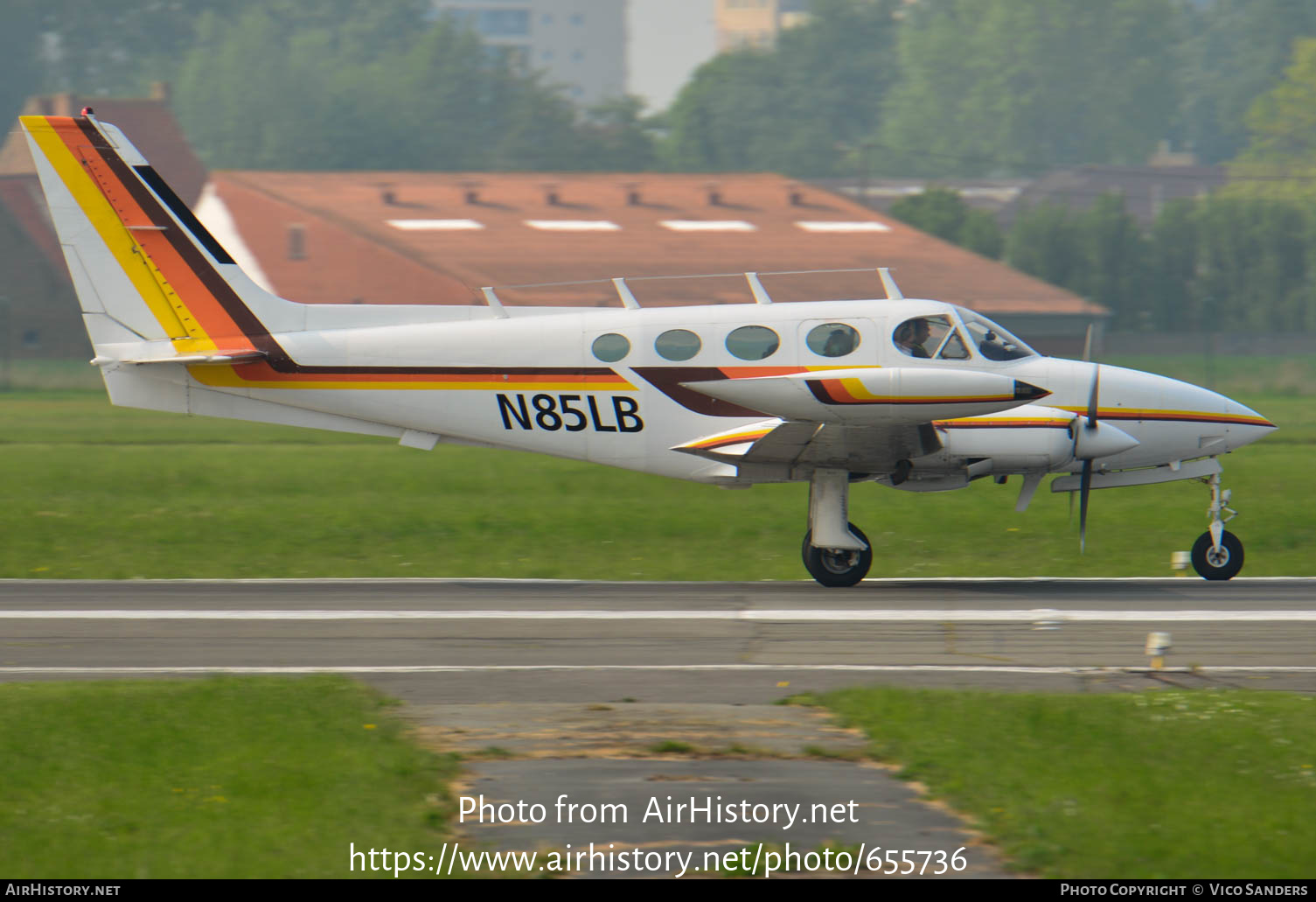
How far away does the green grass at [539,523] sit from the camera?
760 inches

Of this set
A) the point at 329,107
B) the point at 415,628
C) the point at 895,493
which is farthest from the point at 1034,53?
the point at 415,628

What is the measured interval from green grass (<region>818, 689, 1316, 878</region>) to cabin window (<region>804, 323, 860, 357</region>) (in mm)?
5937

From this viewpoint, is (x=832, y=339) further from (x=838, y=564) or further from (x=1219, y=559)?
(x=1219, y=559)

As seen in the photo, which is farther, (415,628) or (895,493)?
(895,493)

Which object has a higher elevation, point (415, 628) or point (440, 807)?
point (440, 807)

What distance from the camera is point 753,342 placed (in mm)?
16609

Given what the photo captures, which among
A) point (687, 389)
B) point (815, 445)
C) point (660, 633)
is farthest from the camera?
point (687, 389)

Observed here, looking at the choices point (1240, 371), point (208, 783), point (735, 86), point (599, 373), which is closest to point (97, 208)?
point (599, 373)

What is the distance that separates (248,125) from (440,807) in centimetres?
10586

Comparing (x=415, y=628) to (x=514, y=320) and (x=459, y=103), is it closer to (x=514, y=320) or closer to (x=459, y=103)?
(x=514, y=320)

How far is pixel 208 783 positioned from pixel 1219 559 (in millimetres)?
12504

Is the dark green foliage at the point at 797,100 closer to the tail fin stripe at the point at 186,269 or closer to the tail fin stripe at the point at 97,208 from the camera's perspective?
the tail fin stripe at the point at 186,269

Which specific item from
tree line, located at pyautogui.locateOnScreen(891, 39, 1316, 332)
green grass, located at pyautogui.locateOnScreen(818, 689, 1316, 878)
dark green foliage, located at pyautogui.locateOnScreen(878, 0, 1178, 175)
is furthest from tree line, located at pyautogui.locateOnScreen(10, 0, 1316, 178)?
green grass, located at pyautogui.locateOnScreen(818, 689, 1316, 878)

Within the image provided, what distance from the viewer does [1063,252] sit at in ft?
233
